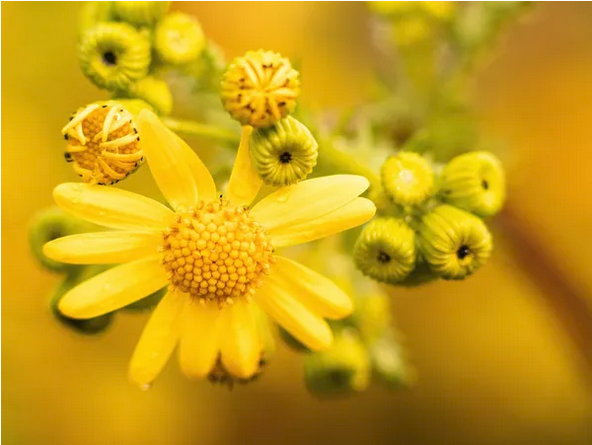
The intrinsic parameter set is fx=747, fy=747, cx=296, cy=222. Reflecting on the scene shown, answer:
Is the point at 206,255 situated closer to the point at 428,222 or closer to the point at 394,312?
the point at 428,222

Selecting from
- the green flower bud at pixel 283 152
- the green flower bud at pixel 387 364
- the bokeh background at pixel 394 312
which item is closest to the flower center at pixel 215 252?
the green flower bud at pixel 283 152

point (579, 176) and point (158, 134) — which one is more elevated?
point (158, 134)

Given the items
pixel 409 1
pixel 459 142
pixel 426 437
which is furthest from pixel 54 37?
pixel 426 437

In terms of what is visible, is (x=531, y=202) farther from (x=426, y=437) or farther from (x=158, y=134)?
(x=158, y=134)

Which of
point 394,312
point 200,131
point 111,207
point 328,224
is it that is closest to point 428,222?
point 328,224

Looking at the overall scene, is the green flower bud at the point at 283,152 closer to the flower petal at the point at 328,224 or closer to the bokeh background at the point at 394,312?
the flower petal at the point at 328,224
